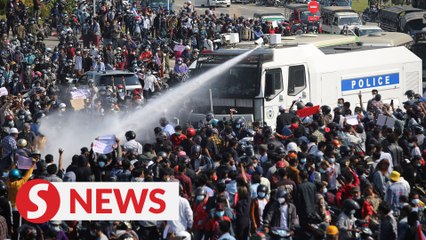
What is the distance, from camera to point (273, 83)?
25844mm

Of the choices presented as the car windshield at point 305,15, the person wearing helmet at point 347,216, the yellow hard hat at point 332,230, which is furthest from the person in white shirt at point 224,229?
the car windshield at point 305,15

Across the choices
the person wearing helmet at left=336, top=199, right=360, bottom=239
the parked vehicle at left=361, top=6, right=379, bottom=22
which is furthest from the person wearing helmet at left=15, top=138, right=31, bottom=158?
the parked vehicle at left=361, top=6, right=379, bottom=22

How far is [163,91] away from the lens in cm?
3191

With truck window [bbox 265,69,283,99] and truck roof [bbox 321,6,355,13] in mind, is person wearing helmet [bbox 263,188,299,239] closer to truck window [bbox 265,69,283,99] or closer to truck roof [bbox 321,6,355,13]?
truck window [bbox 265,69,283,99]

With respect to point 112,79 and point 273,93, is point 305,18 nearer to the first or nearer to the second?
Result: point 112,79

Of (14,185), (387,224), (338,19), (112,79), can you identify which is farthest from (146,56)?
(387,224)

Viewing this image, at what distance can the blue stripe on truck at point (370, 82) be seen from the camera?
1090 inches

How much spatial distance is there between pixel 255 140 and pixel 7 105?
25.1 ft

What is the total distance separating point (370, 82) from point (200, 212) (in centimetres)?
1250

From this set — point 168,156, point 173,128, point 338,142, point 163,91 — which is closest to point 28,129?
point 173,128

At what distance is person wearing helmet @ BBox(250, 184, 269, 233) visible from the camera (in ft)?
55.1

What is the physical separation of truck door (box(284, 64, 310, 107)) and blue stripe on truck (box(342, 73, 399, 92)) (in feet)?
4.39

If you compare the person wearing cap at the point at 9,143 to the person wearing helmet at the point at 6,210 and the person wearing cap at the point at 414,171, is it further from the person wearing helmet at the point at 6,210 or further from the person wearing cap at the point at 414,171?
the person wearing cap at the point at 414,171

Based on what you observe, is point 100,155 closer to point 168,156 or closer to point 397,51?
point 168,156
